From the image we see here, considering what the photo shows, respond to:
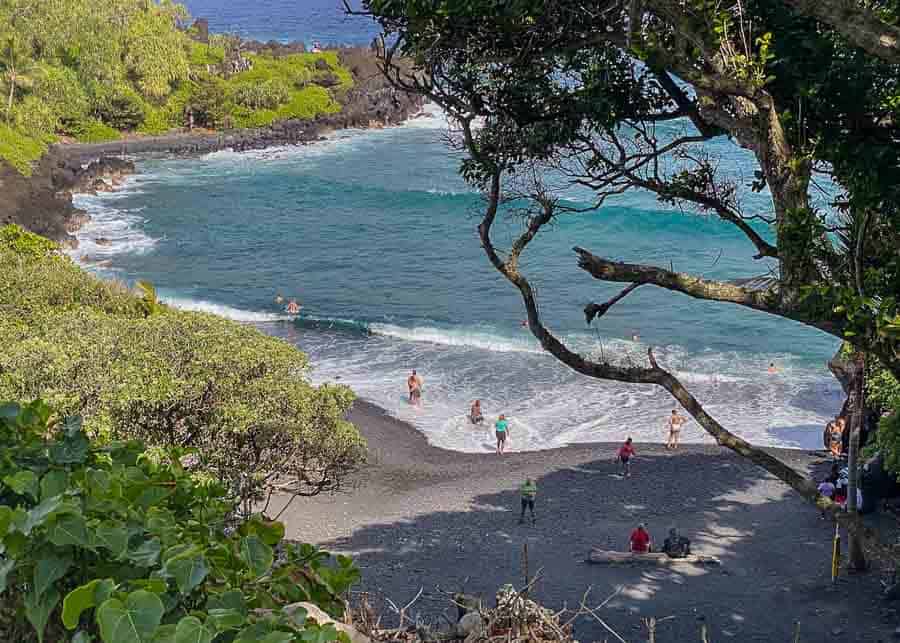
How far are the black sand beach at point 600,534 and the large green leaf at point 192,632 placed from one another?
9.44 m

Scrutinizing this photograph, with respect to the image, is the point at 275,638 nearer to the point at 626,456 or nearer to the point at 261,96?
the point at 626,456

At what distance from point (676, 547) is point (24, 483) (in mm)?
12298

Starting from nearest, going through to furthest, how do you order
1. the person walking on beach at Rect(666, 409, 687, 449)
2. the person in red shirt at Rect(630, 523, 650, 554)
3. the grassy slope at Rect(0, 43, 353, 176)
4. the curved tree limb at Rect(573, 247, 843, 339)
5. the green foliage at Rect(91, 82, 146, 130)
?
the curved tree limb at Rect(573, 247, 843, 339), the person in red shirt at Rect(630, 523, 650, 554), the person walking on beach at Rect(666, 409, 687, 449), the grassy slope at Rect(0, 43, 353, 176), the green foliage at Rect(91, 82, 146, 130)

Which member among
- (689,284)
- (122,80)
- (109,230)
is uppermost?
(122,80)

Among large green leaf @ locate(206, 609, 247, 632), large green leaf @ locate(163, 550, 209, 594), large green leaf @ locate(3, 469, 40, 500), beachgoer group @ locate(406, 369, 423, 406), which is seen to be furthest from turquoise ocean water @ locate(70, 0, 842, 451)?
large green leaf @ locate(206, 609, 247, 632)

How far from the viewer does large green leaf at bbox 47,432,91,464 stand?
311 centimetres

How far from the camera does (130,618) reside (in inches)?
85.8

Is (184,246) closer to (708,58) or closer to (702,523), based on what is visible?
(702,523)

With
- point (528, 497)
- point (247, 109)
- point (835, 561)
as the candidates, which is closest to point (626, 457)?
point (528, 497)

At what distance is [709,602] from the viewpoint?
1232 centimetres

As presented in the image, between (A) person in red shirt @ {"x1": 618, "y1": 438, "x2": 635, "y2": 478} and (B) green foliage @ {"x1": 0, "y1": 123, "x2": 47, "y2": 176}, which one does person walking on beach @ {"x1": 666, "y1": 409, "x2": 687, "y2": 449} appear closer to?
(A) person in red shirt @ {"x1": 618, "y1": 438, "x2": 635, "y2": 478}

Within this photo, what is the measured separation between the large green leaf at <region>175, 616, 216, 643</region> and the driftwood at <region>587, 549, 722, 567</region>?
1213 cm

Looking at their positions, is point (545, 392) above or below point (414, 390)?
above

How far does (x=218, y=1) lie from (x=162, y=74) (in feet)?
397
